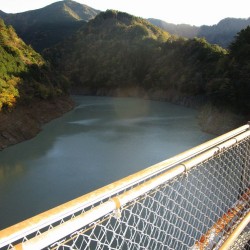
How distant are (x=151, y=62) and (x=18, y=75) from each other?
26583mm

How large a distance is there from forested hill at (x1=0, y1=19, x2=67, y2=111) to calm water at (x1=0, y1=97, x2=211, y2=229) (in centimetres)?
258

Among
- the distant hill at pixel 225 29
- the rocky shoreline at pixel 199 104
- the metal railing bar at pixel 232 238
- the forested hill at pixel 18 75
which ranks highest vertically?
the distant hill at pixel 225 29

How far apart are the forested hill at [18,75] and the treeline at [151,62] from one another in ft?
39.8

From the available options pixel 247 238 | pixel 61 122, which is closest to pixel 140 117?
pixel 61 122

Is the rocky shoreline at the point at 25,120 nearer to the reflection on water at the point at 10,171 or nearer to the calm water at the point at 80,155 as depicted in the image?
the calm water at the point at 80,155

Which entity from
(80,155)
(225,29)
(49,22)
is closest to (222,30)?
(225,29)

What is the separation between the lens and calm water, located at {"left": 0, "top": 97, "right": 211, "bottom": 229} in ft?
33.0

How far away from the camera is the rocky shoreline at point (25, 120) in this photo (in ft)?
56.1

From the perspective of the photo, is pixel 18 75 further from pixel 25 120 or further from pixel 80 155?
pixel 80 155

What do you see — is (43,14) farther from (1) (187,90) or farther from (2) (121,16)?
(1) (187,90)

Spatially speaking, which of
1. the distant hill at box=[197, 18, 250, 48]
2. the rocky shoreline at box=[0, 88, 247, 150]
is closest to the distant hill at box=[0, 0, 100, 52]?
the distant hill at box=[197, 18, 250, 48]

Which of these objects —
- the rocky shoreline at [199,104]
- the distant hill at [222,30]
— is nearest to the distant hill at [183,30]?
the distant hill at [222,30]

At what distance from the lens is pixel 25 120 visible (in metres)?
19.8

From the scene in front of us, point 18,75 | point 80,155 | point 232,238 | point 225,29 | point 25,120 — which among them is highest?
point 225,29
